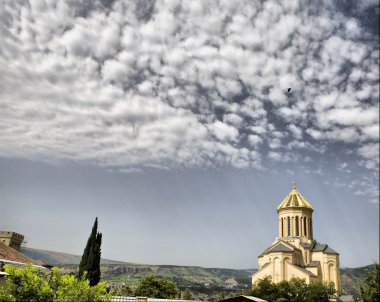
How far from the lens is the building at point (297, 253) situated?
48.1 m

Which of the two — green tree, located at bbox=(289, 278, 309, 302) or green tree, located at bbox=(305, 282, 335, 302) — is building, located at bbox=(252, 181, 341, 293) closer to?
green tree, located at bbox=(305, 282, 335, 302)

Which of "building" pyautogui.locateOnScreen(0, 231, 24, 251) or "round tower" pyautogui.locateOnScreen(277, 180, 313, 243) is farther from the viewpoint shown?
"building" pyautogui.locateOnScreen(0, 231, 24, 251)

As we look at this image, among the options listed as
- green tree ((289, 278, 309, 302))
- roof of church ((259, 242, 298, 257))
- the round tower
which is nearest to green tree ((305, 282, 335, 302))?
green tree ((289, 278, 309, 302))

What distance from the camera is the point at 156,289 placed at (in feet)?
155

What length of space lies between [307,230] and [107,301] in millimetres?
43738

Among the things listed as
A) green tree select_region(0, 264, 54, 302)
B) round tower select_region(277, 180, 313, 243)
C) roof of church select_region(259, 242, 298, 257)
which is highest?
round tower select_region(277, 180, 313, 243)

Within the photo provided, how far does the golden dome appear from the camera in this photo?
176 feet

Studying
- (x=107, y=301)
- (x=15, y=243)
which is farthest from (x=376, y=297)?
(x=15, y=243)

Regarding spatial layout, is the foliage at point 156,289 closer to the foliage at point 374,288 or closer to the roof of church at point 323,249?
the roof of church at point 323,249

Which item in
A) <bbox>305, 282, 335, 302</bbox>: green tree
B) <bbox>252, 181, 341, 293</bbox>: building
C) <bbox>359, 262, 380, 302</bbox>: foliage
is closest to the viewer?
<bbox>359, 262, 380, 302</bbox>: foliage

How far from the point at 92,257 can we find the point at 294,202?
33.1 meters

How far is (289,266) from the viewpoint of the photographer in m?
47.9

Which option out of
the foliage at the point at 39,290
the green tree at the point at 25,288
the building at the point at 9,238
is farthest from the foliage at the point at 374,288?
the building at the point at 9,238

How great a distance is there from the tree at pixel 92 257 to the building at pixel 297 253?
25.6 meters
